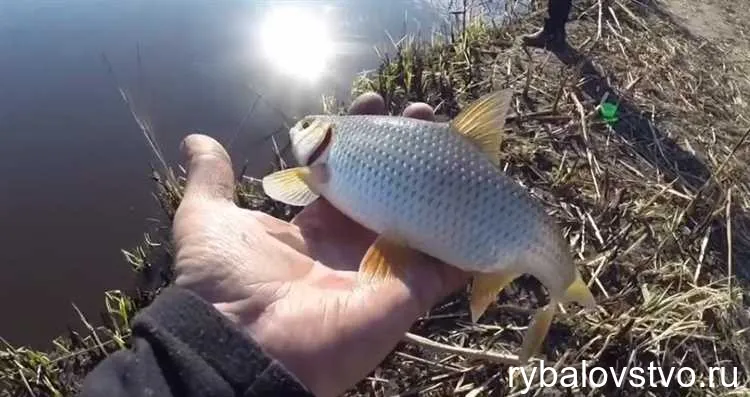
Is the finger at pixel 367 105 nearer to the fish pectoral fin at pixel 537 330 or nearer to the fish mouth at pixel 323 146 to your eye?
the fish mouth at pixel 323 146

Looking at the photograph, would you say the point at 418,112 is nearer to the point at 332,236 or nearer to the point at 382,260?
the point at 332,236

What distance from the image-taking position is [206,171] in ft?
9.43

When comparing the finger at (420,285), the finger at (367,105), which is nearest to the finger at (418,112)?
the finger at (367,105)

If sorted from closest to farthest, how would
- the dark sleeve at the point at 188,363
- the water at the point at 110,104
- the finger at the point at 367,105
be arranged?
1. the dark sleeve at the point at 188,363
2. the finger at the point at 367,105
3. the water at the point at 110,104

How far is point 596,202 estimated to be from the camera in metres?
4.21

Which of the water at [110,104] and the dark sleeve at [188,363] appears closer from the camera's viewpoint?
the dark sleeve at [188,363]

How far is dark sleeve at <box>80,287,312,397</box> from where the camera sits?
2104 mm

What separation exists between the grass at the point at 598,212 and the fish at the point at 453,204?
825mm

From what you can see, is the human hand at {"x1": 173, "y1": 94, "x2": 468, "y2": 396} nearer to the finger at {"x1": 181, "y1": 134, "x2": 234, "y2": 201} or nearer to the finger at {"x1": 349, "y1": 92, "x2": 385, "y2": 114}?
the finger at {"x1": 181, "y1": 134, "x2": 234, "y2": 201}

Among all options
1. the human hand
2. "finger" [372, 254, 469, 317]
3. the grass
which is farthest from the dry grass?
the human hand

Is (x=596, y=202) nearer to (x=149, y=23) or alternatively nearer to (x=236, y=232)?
(x=236, y=232)

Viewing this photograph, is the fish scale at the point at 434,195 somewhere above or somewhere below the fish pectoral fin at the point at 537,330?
above

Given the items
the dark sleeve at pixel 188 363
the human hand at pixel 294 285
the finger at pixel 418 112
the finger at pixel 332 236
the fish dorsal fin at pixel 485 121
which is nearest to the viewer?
the dark sleeve at pixel 188 363

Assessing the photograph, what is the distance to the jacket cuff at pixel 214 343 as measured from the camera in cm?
215
